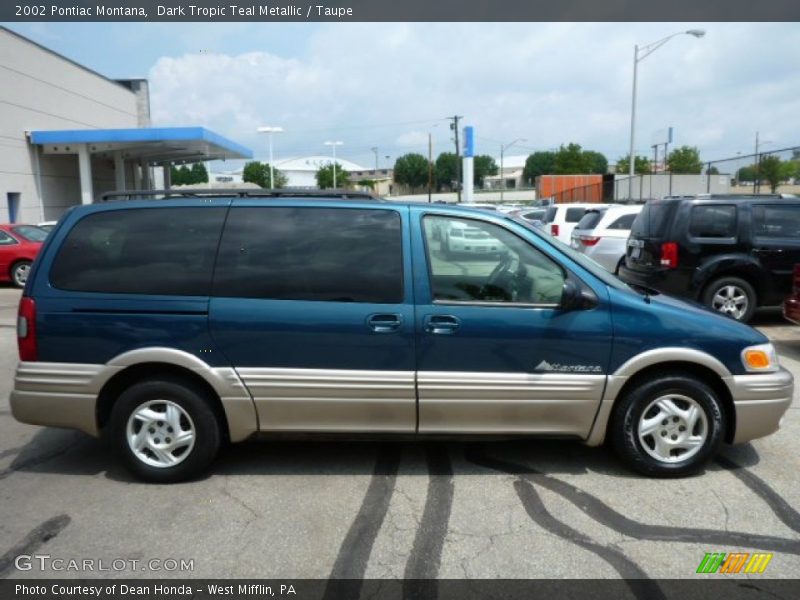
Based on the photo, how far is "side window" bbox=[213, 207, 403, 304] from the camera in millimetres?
3969

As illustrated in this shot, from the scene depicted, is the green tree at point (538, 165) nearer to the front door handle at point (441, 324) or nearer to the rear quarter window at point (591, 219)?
the rear quarter window at point (591, 219)

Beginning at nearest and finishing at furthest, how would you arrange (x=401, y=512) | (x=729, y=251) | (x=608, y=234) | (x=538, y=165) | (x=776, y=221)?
(x=401, y=512) → (x=729, y=251) → (x=776, y=221) → (x=608, y=234) → (x=538, y=165)

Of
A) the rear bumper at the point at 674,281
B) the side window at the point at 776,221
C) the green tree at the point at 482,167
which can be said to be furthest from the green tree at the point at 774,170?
the green tree at the point at 482,167

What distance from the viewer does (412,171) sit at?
385ft

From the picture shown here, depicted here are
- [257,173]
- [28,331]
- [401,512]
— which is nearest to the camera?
[401,512]

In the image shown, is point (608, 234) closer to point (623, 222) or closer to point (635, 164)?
point (623, 222)

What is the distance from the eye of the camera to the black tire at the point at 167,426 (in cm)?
399

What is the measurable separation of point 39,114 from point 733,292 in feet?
89.7

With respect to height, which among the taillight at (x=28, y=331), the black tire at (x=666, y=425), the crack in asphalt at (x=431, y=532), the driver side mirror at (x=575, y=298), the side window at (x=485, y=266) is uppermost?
the side window at (x=485, y=266)

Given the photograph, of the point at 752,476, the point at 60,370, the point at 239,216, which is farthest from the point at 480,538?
the point at 60,370

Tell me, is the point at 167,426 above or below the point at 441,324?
below

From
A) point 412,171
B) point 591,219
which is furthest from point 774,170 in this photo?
point 412,171

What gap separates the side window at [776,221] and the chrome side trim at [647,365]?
5.99 metres

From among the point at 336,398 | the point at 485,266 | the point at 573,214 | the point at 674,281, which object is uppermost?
the point at 573,214
